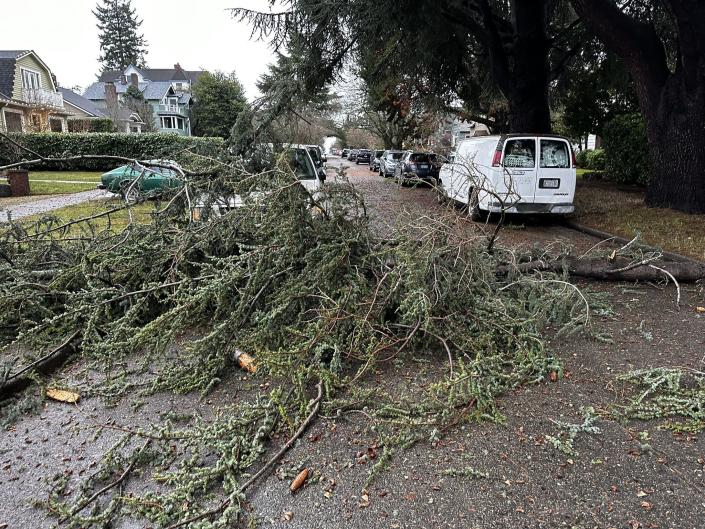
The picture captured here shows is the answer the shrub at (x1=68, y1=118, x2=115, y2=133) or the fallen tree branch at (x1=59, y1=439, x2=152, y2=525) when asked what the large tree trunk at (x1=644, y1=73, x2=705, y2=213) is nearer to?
the fallen tree branch at (x1=59, y1=439, x2=152, y2=525)

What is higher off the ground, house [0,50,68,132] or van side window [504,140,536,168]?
house [0,50,68,132]

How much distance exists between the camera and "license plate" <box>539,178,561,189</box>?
10055mm

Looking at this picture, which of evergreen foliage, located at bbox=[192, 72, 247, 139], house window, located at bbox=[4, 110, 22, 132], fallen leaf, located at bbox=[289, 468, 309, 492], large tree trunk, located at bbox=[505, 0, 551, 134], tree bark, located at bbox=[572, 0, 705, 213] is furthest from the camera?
evergreen foliage, located at bbox=[192, 72, 247, 139]

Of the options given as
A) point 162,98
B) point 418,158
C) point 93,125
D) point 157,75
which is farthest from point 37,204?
point 157,75

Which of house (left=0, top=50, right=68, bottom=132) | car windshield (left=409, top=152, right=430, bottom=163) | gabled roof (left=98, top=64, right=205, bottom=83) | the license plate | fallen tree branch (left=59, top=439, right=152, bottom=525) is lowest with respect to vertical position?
fallen tree branch (left=59, top=439, right=152, bottom=525)

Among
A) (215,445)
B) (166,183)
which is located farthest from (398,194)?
(215,445)

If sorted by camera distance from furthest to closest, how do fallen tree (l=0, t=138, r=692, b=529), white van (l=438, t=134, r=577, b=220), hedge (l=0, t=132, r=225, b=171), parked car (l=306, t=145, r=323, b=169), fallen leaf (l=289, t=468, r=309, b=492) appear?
1. hedge (l=0, t=132, r=225, b=171)
2. white van (l=438, t=134, r=577, b=220)
3. parked car (l=306, t=145, r=323, b=169)
4. fallen tree (l=0, t=138, r=692, b=529)
5. fallen leaf (l=289, t=468, r=309, b=492)

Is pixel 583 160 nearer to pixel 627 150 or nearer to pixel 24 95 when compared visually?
pixel 627 150

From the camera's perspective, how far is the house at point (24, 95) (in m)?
30.0

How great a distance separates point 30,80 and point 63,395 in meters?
38.0

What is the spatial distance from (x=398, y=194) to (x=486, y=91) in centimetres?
1097

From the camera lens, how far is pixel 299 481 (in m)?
2.62

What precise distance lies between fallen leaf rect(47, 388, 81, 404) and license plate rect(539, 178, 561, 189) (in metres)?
9.20

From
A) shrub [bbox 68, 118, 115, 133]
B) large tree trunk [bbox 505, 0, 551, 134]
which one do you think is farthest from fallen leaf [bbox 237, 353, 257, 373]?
shrub [bbox 68, 118, 115, 133]
